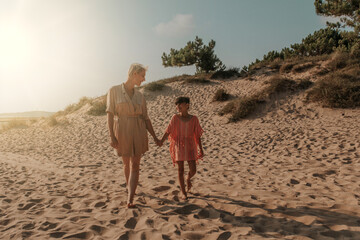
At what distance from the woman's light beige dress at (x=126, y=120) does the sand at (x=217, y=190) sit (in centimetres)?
89

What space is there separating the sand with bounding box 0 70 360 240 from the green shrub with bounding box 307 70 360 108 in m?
0.52

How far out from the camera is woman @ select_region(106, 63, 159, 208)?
3.38 metres

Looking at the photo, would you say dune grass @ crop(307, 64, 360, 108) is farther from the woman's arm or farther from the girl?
the woman's arm

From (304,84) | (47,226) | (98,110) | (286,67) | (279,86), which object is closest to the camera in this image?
(47,226)

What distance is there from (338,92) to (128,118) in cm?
1098

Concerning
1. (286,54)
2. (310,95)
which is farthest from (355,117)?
(286,54)

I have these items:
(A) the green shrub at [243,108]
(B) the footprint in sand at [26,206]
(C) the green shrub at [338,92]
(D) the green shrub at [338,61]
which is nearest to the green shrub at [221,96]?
(A) the green shrub at [243,108]

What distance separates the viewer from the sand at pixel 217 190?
113 inches

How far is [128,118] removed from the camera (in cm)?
343

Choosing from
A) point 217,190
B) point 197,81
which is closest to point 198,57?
point 197,81

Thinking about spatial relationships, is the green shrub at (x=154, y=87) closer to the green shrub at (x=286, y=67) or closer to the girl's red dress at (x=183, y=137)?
the green shrub at (x=286, y=67)

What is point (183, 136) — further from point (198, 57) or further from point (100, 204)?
point (198, 57)

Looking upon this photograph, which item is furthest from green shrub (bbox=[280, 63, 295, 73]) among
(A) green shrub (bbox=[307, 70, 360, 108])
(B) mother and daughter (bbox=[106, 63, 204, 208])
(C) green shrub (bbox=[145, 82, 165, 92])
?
(B) mother and daughter (bbox=[106, 63, 204, 208])

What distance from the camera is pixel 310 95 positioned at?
488 inches
